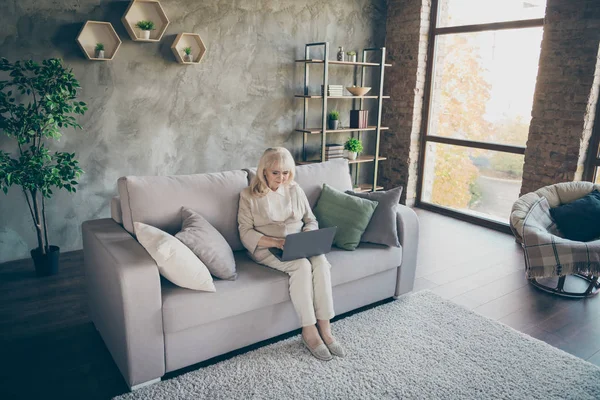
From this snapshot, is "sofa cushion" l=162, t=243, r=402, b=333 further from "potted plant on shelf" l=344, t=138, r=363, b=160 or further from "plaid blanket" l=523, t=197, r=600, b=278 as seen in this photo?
"potted plant on shelf" l=344, t=138, r=363, b=160

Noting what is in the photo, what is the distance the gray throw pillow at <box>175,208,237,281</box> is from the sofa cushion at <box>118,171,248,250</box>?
0.47 feet

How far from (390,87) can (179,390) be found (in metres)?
4.61

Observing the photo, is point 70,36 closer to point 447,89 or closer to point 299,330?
point 299,330

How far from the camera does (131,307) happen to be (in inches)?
81.7

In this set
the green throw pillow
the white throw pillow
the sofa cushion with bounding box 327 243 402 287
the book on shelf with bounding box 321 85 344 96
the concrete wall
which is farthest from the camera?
the book on shelf with bounding box 321 85 344 96

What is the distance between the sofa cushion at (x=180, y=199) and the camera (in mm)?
2541

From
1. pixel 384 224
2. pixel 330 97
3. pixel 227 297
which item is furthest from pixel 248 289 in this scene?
pixel 330 97

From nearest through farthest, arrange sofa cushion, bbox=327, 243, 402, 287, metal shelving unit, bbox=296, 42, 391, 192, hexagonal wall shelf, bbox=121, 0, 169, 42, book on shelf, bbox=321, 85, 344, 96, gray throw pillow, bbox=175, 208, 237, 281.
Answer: gray throw pillow, bbox=175, 208, 237, 281 → sofa cushion, bbox=327, 243, 402, 287 → hexagonal wall shelf, bbox=121, 0, 169, 42 → metal shelving unit, bbox=296, 42, 391, 192 → book on shelf, bbox=321, 85, 344, 96

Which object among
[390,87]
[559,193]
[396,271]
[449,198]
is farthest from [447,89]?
[396,271]

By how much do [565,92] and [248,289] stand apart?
11.3 ft

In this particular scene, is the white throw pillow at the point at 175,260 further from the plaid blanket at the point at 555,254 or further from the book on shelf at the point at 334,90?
the book on shelf at the point at 334,90

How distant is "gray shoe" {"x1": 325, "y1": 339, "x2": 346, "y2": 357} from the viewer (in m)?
2.51

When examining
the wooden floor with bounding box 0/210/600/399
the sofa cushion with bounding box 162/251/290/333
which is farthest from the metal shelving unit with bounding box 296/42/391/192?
the sofa cushion with bounding box 162/251/290/333

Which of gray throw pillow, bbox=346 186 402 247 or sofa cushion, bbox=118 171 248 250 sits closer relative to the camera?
sofa cushion, bbox=118 171 248 250
